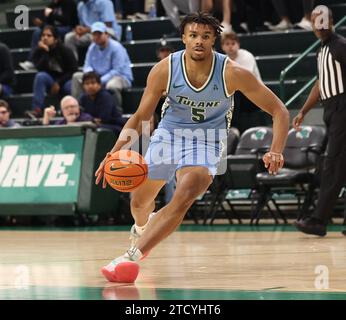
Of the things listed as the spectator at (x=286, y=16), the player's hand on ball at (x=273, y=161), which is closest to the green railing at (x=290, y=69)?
the spectator at (x=286, y=16)

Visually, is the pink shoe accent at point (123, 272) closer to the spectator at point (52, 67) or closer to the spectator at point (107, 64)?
the spectator at point (107, 64)

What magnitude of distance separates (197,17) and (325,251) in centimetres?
293

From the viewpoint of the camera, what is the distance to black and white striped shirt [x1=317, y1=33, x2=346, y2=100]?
10523 mm

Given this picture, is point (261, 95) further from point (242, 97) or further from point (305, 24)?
point (305, 24)

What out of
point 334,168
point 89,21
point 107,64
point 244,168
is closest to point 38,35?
point 89,21

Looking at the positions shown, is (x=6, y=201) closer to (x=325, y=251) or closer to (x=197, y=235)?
(x=197, y=235)

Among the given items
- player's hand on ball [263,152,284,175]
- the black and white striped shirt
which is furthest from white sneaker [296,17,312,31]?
player's hand on ball [263,152,284,175]

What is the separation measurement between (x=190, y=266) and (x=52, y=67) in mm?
9083

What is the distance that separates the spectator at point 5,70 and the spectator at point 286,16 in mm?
4461

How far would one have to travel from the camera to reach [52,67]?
16234 mm

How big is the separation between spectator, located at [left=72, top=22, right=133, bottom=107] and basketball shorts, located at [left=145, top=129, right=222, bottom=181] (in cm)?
787

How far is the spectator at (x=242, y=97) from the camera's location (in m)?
13.9

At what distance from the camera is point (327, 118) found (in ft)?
34.9
